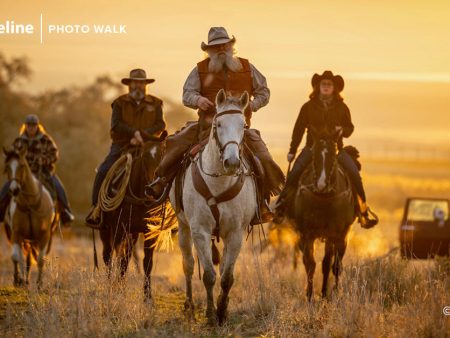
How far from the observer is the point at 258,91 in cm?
1238

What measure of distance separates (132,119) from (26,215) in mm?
3494

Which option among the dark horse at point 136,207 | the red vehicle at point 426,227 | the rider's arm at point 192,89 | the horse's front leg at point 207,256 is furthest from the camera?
the red vehicle at point 426,227

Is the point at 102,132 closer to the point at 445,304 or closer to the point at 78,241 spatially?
the point at 78,241

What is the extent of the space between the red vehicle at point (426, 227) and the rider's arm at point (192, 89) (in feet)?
24.9

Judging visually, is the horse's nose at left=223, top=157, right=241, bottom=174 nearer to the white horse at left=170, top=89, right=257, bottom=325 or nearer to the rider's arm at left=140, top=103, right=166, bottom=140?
the white horse at left=170, top=89, right=257, bottom=325

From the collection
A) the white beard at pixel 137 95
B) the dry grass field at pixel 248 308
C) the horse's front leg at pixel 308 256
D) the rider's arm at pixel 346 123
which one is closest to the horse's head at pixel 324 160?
the rider's arm at pixel 346 123

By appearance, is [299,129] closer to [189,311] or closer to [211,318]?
[189,311]

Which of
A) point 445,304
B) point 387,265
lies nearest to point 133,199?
point 387,265

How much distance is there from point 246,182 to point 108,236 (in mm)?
3605

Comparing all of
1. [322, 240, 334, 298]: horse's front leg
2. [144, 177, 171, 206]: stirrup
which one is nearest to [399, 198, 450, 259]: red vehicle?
[322, 240, 334, 298]: horse's front leg

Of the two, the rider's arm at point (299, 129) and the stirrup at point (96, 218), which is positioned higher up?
the rider's arm at point (299, 129)

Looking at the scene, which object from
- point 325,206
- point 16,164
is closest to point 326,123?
point 325,206

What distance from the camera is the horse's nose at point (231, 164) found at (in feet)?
33.7

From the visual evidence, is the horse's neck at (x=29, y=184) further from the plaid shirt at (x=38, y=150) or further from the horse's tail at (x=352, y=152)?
the horse's tail at (x=352, y=152)
